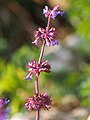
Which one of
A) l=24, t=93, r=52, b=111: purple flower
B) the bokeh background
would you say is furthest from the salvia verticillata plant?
the bokeh background

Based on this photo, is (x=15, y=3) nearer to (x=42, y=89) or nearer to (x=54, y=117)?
(x=42, y=89)

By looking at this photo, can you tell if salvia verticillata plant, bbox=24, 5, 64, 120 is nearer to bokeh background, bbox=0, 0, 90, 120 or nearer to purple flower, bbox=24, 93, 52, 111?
purple flower, bbox=24, 93, 52, 111

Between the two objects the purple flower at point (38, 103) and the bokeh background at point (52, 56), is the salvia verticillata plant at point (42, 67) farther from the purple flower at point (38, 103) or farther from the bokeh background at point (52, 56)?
the bokeh background at point (52, 56)

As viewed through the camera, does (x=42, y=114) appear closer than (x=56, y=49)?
Yes

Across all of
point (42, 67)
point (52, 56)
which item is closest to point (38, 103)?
point (42, 67)

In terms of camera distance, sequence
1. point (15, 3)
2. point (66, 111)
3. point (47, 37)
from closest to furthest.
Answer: point (47, 37), point (66, 111), point (15, 3)

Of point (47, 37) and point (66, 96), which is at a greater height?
point (66, 96)

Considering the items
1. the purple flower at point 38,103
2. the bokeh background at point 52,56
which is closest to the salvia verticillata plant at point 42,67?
the purple flower at point 38,103

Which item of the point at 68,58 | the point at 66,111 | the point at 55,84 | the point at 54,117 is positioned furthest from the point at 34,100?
the point at 68,58
